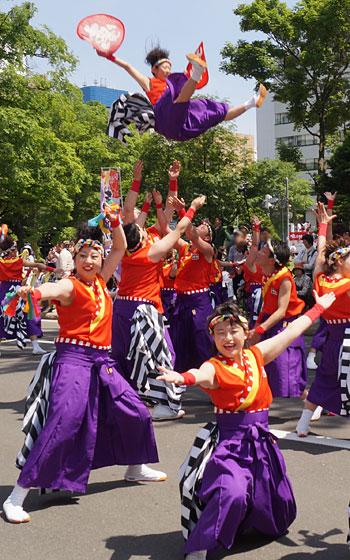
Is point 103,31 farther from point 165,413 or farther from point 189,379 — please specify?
point 165,413

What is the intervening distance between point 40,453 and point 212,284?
4.48 meters

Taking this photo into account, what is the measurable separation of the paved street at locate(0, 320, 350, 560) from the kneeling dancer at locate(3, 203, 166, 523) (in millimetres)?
235

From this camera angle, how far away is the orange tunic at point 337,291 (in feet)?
18.3

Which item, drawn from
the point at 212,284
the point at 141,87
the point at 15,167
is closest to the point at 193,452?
the point at 141,87

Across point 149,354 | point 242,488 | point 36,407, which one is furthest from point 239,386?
point 149,354

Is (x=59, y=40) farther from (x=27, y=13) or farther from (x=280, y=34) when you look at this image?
(x=280, y=34)

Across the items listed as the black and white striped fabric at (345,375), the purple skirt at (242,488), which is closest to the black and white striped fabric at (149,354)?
the black and white striped fabric at (345,375)

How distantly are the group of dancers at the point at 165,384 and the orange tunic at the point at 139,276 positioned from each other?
11 millimetres

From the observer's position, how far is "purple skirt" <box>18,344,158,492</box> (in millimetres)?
4449

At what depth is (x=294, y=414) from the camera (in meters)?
7.19

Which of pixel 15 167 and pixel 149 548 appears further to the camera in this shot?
pixel 15 167

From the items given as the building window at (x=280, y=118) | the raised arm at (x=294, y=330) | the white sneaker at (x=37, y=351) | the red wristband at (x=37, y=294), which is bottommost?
the white sneaker at (x=37, y=351)

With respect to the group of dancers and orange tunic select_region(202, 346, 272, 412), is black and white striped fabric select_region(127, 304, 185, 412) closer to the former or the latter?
the group of dancers

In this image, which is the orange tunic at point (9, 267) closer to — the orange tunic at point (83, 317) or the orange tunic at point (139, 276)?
the orange tunic at point (139, 276)
